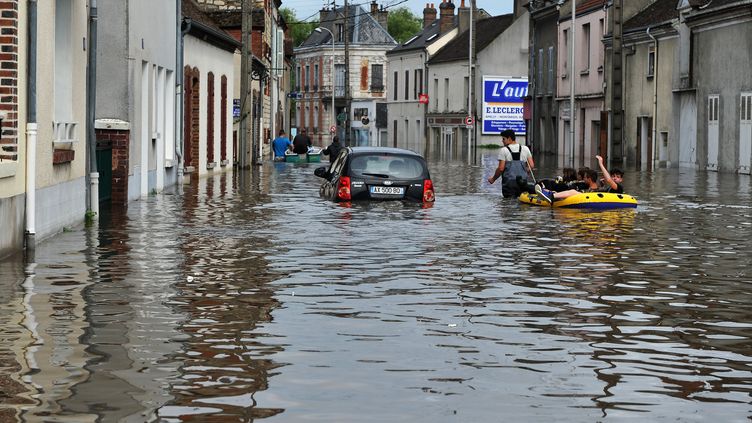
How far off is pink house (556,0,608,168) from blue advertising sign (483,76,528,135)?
855 inches

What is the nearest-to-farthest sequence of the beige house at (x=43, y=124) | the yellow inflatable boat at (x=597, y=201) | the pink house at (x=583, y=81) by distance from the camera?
1. the beige house at (x=43, y=124)
2. the yellow inflatable boat at (x=597, y=201)
3. the pink house at (x=583, y=81)

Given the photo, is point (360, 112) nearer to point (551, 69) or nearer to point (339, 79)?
point (339, 79)

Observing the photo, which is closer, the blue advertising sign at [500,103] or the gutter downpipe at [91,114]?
the gutter downpipe at [91,114]

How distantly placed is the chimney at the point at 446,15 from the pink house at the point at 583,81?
127 feet

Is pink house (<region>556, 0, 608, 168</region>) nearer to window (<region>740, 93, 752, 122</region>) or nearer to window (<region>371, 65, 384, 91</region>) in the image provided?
window (<region>740, 93, 752, 122</region>)

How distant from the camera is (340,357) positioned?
9477mm

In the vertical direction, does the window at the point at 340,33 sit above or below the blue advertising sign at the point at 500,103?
above

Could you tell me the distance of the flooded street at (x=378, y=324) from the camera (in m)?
7.98

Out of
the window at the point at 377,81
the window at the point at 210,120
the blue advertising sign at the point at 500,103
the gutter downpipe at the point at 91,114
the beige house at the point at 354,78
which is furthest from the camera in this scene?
the window at the point at 377,81

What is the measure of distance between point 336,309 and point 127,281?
286 cm

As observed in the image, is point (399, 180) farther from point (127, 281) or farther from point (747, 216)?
point (127, 281)

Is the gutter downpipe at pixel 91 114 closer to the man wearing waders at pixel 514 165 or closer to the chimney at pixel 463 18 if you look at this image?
the man wearing waders at pixel 514 165

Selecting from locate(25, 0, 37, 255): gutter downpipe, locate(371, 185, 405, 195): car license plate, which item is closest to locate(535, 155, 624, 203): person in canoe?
locate(371, 185, 405, 195): car license plate

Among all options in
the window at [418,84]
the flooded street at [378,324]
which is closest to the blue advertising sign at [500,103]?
the window at [418,84]
